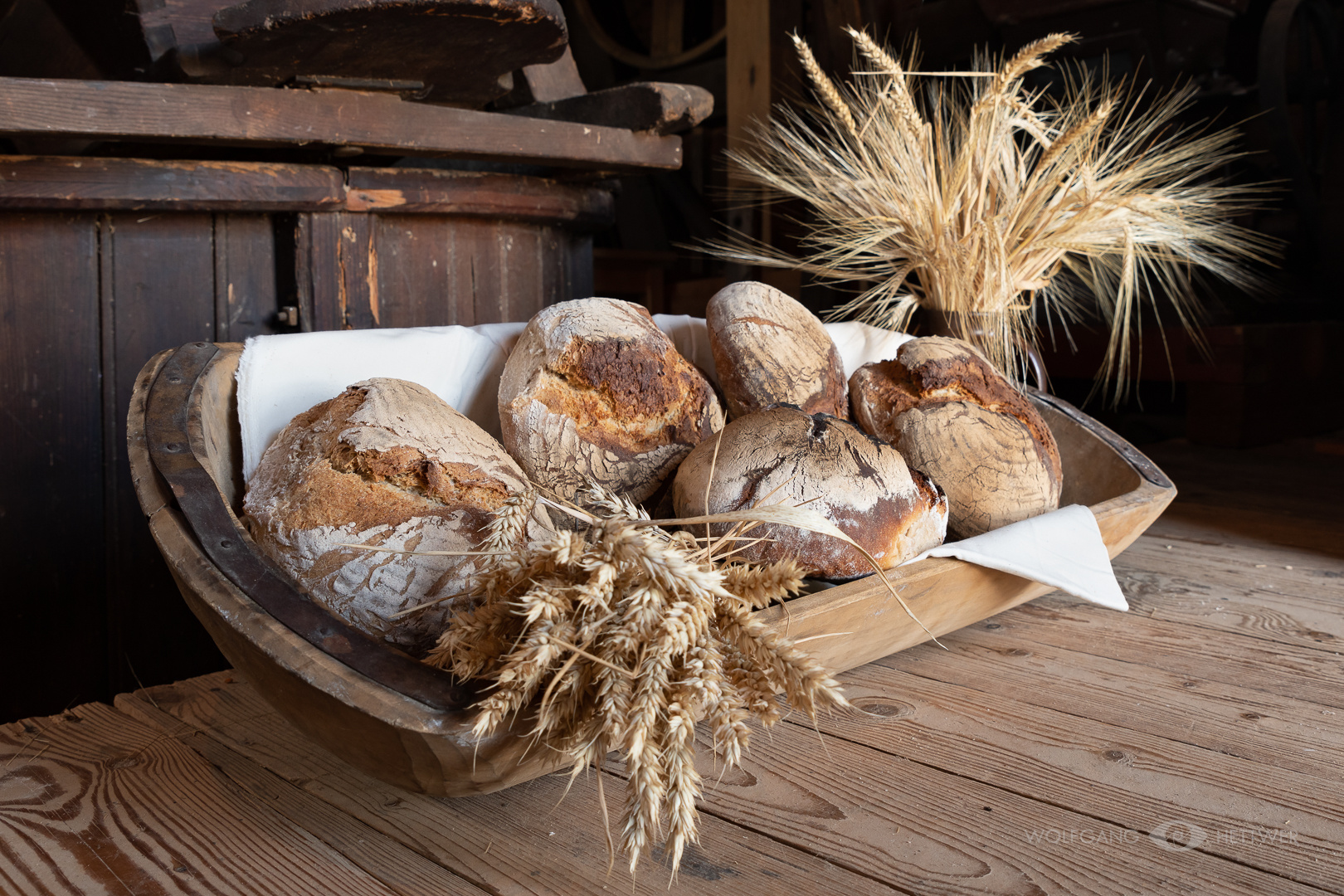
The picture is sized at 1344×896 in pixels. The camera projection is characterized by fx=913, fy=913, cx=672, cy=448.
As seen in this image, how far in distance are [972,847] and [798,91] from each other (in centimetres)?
264

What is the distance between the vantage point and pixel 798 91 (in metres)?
2.93

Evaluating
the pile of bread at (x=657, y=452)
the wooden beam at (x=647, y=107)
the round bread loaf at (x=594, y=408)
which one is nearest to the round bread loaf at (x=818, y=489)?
the pile of bread at (x=657, y=452)

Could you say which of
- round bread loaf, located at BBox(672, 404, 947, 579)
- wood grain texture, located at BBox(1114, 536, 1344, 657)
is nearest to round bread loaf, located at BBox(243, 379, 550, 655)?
round bread loaf, located at BBox(672, 404, 947, 579)

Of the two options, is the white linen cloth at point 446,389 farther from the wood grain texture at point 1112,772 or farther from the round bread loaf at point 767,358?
the round bread loaf at point 767,358

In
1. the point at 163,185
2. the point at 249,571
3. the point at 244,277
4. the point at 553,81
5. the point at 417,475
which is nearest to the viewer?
the point at 249,571

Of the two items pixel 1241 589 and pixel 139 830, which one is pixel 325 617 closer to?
pixel 139 830

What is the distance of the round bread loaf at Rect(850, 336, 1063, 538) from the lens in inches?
50.3

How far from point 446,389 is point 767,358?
476 millimetres

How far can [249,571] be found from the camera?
744mm

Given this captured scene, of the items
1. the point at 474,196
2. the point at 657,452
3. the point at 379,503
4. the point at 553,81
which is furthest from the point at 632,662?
the point at 553,81

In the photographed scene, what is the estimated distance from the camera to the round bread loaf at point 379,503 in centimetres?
90

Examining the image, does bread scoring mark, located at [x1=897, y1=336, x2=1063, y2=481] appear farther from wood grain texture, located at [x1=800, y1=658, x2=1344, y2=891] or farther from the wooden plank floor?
wood grain texture, located at [x1=800, y1=658, x2=1344, y2=891]

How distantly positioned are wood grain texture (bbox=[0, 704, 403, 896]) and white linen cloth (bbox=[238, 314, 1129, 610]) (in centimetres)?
36

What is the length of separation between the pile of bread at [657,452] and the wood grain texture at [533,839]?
0.48 feet
